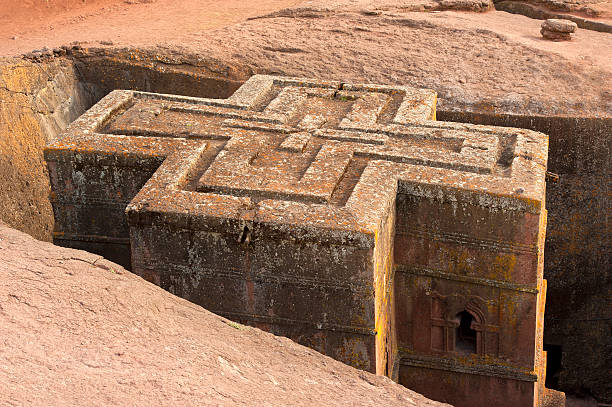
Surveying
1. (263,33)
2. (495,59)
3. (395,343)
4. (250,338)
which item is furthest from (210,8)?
(250,338)

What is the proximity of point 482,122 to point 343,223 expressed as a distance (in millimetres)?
4380

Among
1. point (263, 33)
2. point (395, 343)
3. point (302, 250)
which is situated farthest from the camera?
point (263, 33)

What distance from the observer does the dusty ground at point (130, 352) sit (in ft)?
12.7

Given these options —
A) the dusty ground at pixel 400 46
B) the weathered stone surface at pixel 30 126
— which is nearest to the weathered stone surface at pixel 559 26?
the dusty ground at pixel 400 46

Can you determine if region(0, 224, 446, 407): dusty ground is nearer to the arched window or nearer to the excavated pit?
the arched window

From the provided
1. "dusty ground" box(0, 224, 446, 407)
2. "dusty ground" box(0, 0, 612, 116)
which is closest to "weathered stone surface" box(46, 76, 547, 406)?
"dusty ground" box(0, 224, 446, 407)

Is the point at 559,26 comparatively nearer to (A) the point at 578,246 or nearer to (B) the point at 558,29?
(B) the point at 558,29

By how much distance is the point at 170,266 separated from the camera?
247 inches

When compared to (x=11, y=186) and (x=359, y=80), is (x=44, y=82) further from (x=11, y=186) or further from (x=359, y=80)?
(x=359, y=80)

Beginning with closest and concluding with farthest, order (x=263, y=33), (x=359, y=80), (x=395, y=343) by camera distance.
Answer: (x=395, y=343)
(x=359, y=80)
(x=263, y=33)

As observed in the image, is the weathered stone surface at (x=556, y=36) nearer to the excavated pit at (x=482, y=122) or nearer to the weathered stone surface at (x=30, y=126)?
the excavated pit at (x=482, y=122)

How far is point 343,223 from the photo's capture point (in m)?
5.84

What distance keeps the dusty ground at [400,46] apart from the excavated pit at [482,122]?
32 centimetres

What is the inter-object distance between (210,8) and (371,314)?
1019cm
